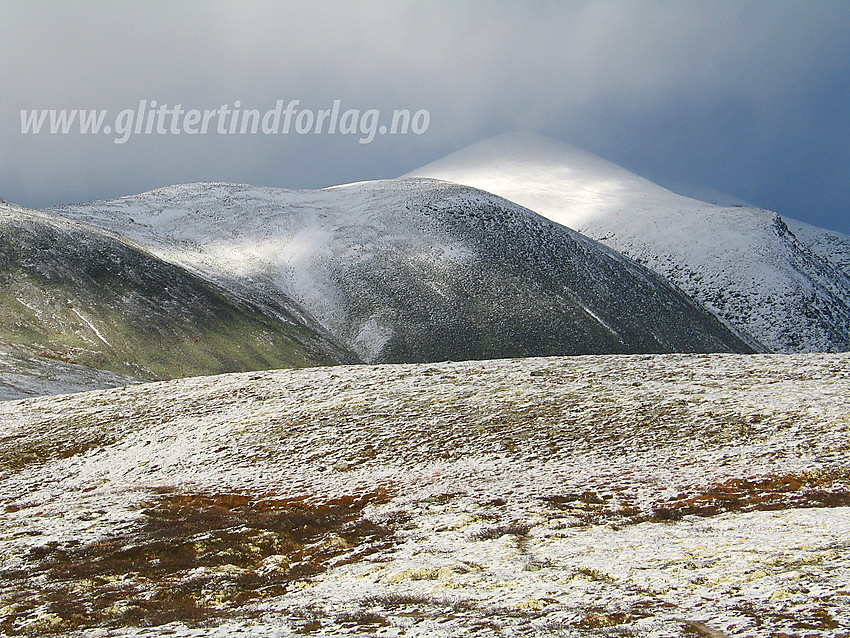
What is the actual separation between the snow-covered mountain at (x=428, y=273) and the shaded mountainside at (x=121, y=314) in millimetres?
10243

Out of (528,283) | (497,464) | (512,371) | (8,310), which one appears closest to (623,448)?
(497,464)

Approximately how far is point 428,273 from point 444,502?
377ft

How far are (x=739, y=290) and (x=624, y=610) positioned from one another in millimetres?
167242

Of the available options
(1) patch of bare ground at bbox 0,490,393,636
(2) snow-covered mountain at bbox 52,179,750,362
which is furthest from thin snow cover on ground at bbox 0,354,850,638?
(2) snow-covered mountain at bbox 52,179,750,362

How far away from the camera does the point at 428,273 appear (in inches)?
5217

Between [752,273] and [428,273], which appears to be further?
[752,273]

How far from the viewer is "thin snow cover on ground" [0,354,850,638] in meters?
11.1

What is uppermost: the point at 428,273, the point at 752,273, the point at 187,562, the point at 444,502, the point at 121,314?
the point at 752,273

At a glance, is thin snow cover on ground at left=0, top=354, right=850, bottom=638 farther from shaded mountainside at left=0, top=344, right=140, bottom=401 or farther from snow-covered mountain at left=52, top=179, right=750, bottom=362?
snow-covered mountain at left=52, top=179, right=750, bottom=362

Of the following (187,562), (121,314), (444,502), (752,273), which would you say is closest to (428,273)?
(121,314)

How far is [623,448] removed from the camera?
21.2 metres

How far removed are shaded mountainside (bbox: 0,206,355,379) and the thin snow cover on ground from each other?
58.1 m

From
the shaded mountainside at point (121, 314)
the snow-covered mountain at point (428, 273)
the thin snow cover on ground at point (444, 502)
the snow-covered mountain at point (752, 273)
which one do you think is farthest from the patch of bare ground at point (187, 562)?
the snow-covered mountain at point (752, 273)

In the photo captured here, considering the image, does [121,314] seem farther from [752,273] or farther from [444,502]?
[752,273]
